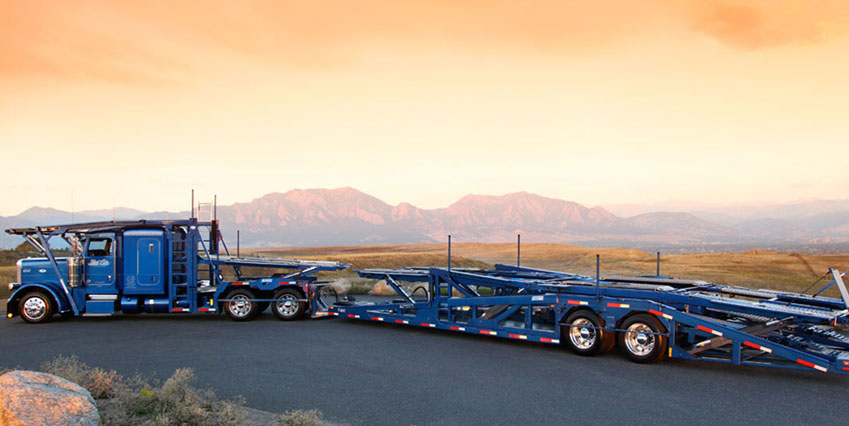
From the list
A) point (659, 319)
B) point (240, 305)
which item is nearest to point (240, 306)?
point (240, 305)

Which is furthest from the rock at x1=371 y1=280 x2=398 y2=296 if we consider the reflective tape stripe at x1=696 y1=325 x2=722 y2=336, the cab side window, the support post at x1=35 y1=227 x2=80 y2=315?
the reflective tape stripe at x1=696 y1=325 x2=722 y2=336

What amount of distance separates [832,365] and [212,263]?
590 inches

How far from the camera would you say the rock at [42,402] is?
5.93 meters

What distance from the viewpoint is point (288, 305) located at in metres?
17.0

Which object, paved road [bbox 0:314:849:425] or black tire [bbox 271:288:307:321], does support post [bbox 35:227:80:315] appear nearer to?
paved road [bbox 0:314:849:425]

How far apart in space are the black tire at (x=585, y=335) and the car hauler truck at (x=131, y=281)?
25.5ft

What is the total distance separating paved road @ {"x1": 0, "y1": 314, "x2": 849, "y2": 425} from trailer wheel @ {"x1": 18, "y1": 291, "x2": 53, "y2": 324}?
3.49 feet

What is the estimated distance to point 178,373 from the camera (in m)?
9.09

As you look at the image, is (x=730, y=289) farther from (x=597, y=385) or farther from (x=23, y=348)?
(x=23, y=348)

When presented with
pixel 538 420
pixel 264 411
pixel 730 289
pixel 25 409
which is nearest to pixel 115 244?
pixel 264 411

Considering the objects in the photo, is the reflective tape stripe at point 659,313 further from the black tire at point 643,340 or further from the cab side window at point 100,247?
the cab side window at point 100,247

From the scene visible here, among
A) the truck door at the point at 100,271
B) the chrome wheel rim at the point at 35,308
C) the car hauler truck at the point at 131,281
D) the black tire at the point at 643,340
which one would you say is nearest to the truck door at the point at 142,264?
the car hauler truck at the point at 131,281

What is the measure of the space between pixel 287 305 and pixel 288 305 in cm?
3

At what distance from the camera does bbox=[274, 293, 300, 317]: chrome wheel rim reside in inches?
666
